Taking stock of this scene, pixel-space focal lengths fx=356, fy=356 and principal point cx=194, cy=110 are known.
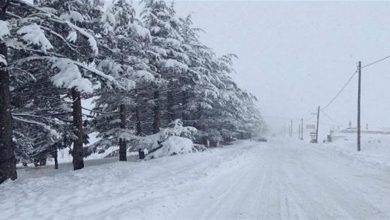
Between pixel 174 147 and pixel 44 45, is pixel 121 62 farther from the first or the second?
pixel 44 45

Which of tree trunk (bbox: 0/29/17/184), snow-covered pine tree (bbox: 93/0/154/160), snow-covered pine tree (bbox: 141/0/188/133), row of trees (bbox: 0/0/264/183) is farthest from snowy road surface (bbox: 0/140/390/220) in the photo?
snow-covered pine tree (bbox: 141/0/188/133)

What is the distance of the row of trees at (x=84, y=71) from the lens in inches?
438

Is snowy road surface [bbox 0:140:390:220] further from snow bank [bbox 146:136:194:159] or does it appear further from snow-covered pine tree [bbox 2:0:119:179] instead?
snow bank [bbox 146:136:194:159]

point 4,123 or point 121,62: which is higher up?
point 121,62

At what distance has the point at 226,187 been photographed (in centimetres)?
1091

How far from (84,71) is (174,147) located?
25.9ft

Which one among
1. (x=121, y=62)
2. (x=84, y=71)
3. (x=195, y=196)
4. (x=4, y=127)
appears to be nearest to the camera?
(x=195, y=196)

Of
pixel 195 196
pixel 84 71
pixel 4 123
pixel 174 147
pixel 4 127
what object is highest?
pixel 84 71

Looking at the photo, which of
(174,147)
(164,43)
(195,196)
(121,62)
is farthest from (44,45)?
(164,43)

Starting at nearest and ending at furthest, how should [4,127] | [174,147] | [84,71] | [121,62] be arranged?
[4,127] < [84,71] < [121,62] < [174,147]

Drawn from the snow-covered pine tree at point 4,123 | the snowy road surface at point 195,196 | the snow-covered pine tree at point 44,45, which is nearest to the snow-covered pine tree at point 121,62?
the snow-covered pine tree at point 44,45

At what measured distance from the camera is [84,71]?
12.7 m

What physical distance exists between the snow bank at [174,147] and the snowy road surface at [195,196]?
547 cm

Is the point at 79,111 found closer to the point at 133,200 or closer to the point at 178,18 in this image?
the point at 133,200
